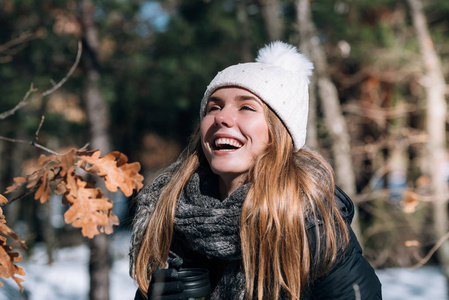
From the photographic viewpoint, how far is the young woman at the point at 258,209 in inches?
66.3

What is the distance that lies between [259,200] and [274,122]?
35 centimetres

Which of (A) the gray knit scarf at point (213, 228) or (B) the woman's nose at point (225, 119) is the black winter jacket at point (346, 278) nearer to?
(A) the gray knit scarf at point (213, 228)

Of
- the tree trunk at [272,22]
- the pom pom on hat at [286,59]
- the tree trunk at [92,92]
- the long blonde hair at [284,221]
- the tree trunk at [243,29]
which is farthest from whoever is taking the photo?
the tree trunk at [243,29]

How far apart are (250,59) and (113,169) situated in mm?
5279

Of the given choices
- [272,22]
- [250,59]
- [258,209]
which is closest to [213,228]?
[258,209]

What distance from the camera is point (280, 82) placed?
6.33ft

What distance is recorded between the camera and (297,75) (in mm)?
2033

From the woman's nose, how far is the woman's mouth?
6 cm

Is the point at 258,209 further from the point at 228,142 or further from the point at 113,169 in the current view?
the point at 113,169

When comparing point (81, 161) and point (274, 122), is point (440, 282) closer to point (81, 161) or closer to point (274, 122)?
point (274, 122)

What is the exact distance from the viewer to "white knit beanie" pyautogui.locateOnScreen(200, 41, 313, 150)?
74.6 inches

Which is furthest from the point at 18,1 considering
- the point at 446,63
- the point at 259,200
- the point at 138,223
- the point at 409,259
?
the point at 409,259

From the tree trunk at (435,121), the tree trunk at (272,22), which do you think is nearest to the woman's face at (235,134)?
the tree trunk at (272,22)

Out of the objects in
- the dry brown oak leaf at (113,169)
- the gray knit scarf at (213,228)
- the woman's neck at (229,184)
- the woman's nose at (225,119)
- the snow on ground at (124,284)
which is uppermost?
the woman's nose at (225,119)
